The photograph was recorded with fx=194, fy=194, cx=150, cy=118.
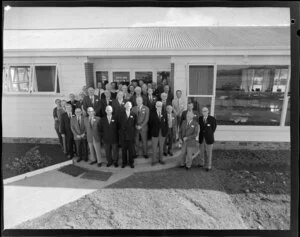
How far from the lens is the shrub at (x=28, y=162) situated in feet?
14.0

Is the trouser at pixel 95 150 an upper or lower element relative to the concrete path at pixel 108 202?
upper

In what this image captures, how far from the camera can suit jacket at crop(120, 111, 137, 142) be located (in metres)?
3.88

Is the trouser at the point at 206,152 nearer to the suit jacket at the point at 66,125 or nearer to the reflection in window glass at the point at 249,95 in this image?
the reflection in window glass at the point at 249,95

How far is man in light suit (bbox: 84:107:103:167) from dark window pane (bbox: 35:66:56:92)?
2.06 m

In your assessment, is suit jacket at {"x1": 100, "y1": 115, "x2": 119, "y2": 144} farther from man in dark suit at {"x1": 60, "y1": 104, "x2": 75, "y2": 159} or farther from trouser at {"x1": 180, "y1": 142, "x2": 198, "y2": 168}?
trouser at {"x1": 180, "y1": 142, "x2": 198, "y2": 168}

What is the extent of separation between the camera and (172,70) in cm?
505

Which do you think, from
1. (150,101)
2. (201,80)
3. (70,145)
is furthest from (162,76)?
(70,145)

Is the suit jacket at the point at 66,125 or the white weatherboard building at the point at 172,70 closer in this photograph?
the suit jacket at the point at 66,125

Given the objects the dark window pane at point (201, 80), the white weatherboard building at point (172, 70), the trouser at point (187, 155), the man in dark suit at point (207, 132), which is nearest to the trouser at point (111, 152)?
the trouser at point (187, 155)

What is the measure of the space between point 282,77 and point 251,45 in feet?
3.99

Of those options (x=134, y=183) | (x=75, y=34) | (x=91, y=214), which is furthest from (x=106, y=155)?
(x=75, y=34)

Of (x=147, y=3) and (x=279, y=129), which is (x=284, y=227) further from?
(x=147, y=3)

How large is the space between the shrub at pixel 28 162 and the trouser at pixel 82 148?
0.76 m

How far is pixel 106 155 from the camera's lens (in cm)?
422
